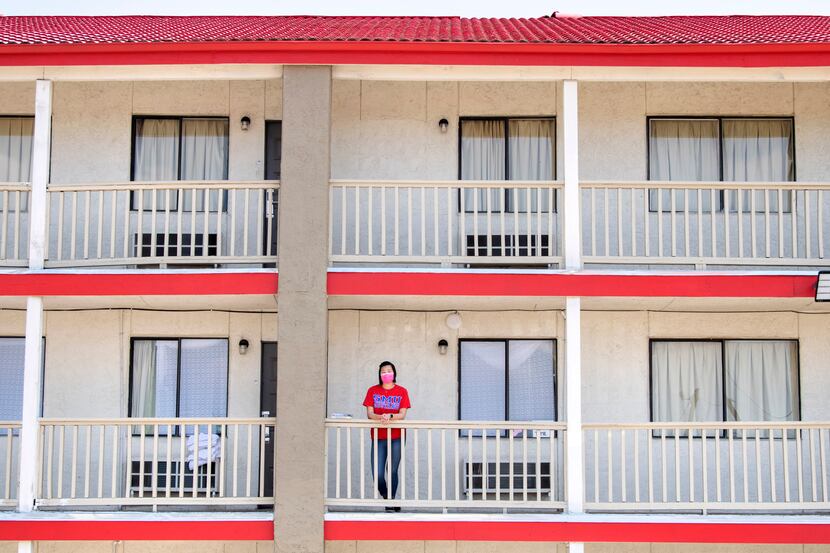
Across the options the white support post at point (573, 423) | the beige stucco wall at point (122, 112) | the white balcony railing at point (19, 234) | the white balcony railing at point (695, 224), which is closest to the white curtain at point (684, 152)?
the white balcony railing at point (695, 224)

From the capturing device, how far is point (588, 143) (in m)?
15.6

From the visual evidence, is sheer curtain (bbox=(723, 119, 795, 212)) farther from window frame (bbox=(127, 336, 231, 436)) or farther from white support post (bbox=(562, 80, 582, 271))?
window frame (bbox=(127, 336, 231, 436))

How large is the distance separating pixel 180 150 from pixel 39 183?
239cm

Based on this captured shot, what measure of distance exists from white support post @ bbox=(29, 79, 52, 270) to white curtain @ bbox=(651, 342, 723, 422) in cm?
788

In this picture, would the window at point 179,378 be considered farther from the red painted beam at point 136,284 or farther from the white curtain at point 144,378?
the red painted beam at point 136,284

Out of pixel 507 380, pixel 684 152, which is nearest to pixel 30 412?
pixel 507 380

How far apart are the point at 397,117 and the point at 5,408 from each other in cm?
650

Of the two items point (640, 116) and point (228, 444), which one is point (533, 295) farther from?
point (228, 444)

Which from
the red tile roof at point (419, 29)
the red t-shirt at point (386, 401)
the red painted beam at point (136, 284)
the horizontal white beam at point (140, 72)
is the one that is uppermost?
the red tile roof at point (419, 29)

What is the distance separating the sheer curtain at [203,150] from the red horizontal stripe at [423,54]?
2.13m

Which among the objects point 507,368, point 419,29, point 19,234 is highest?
point 419,29

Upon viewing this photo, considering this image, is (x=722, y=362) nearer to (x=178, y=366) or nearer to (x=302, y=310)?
(x=302, y=310)

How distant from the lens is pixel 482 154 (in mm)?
15609

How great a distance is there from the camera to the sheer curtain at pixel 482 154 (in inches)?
612
